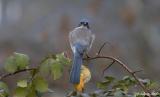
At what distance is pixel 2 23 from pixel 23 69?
547cm

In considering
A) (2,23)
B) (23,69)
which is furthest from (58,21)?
(23,69)

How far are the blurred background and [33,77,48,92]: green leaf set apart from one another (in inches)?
198

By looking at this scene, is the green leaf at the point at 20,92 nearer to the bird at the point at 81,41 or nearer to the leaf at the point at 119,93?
the leaf at the point at 119,93

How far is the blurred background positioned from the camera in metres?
6.88

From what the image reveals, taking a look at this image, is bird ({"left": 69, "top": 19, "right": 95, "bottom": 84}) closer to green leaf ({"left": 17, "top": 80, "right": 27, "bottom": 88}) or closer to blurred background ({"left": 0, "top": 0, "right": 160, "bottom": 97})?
green leaf ({"left": 17, "top": 80, "right": 27, "bottom": 88})

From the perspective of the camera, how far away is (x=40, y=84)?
1.63 m

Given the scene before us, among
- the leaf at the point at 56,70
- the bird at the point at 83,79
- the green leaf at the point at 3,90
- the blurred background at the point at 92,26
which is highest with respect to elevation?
the leaf at the point at 56,70

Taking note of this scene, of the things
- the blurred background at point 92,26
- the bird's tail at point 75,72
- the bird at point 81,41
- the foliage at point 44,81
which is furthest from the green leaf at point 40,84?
the blurred background at point 92,26

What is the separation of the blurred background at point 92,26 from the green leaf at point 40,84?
16.5 feet

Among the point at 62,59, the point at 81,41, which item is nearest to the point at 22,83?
the point at 62,59

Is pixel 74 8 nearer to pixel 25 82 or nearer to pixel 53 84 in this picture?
pixel 53 84

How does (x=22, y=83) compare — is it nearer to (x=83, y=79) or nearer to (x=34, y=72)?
(x=34, y=72)

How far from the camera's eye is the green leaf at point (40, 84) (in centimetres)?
162

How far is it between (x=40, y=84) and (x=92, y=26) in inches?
211
